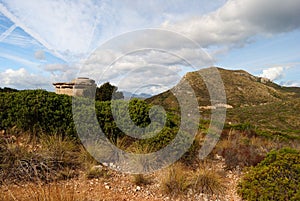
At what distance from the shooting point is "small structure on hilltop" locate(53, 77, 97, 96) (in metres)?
15.9

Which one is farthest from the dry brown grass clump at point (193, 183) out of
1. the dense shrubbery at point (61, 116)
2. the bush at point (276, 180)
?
the dense shrubbery at point (61, 116)

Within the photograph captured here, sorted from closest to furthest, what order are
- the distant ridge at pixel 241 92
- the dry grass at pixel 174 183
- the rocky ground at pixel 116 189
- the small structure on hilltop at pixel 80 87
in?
the rocky ground at pixel 116 189, the dry grass at pixel 174 183, the small structure on hilltop at pixel 80 87, the distant ridge at pixel 241 92

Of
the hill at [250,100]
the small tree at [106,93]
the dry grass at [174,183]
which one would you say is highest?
the hill at [250,100]

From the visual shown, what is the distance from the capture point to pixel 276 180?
4.01m

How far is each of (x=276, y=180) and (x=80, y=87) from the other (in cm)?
1495

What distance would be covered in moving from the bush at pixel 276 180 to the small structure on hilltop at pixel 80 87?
1256cm

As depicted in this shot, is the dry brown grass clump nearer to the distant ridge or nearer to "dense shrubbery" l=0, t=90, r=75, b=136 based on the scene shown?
"dense shrubbery" l=0, t=90, r=75, b=136

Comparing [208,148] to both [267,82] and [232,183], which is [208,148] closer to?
[232,183]

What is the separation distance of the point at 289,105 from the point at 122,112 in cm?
4427

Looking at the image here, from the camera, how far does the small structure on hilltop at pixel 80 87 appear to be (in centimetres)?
1590

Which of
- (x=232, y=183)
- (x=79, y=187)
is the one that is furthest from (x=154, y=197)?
(x=232, y=183)

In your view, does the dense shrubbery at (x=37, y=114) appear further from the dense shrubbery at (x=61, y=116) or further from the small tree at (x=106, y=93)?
the small tree at (x=106, y=93)

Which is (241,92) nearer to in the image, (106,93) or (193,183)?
(106,93)

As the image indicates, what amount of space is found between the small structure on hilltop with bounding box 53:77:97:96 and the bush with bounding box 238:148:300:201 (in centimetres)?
1256
